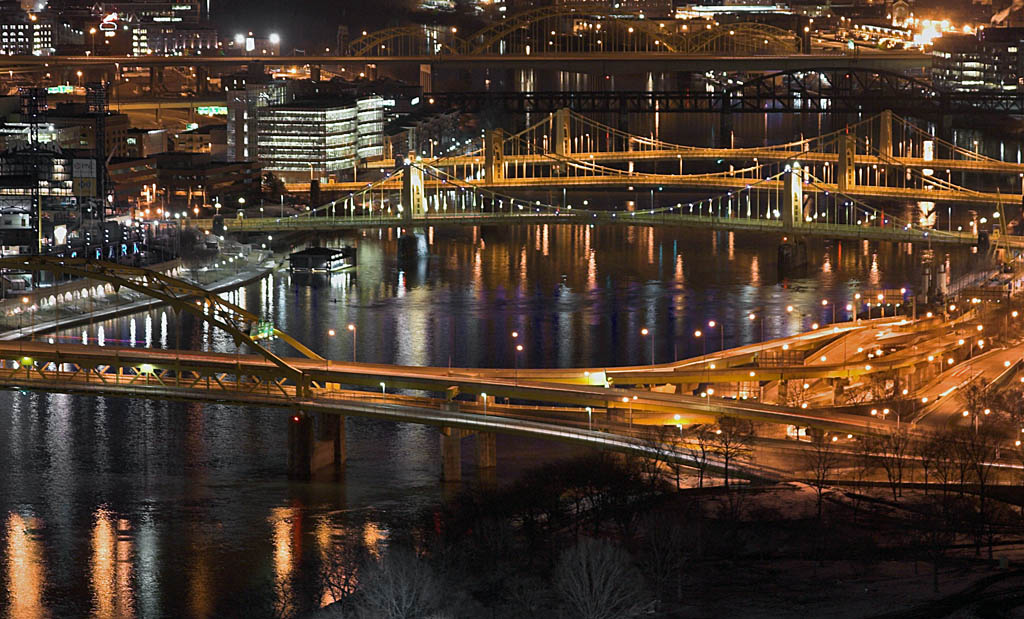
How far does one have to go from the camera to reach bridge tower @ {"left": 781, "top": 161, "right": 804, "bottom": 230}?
3488cm

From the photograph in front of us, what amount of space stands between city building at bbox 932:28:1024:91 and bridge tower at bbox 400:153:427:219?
25220mm

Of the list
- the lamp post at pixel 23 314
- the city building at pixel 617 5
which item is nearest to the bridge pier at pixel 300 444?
the lamp post at pixel 23 314

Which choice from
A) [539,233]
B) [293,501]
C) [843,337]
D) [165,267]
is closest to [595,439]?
[293,501]

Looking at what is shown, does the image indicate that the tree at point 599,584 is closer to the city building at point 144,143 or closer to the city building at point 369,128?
the city building at point 144,143

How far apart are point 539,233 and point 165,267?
7830mm

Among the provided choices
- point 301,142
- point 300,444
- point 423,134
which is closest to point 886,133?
point 423,134

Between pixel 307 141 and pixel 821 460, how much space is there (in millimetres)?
31586

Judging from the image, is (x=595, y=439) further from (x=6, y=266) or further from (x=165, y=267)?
(x=165, y=267)

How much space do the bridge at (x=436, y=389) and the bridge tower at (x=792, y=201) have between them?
1413cm

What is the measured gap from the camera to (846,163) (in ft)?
134

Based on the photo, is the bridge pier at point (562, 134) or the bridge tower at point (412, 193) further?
the bridge pier at point (562, 134)

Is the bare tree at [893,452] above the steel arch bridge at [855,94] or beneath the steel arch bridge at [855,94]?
beneath

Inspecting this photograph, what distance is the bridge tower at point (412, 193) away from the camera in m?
37.2

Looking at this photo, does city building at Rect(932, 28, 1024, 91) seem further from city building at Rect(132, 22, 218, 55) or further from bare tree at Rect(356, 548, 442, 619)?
bare tree at Rect(356, 548, 442, 619)
